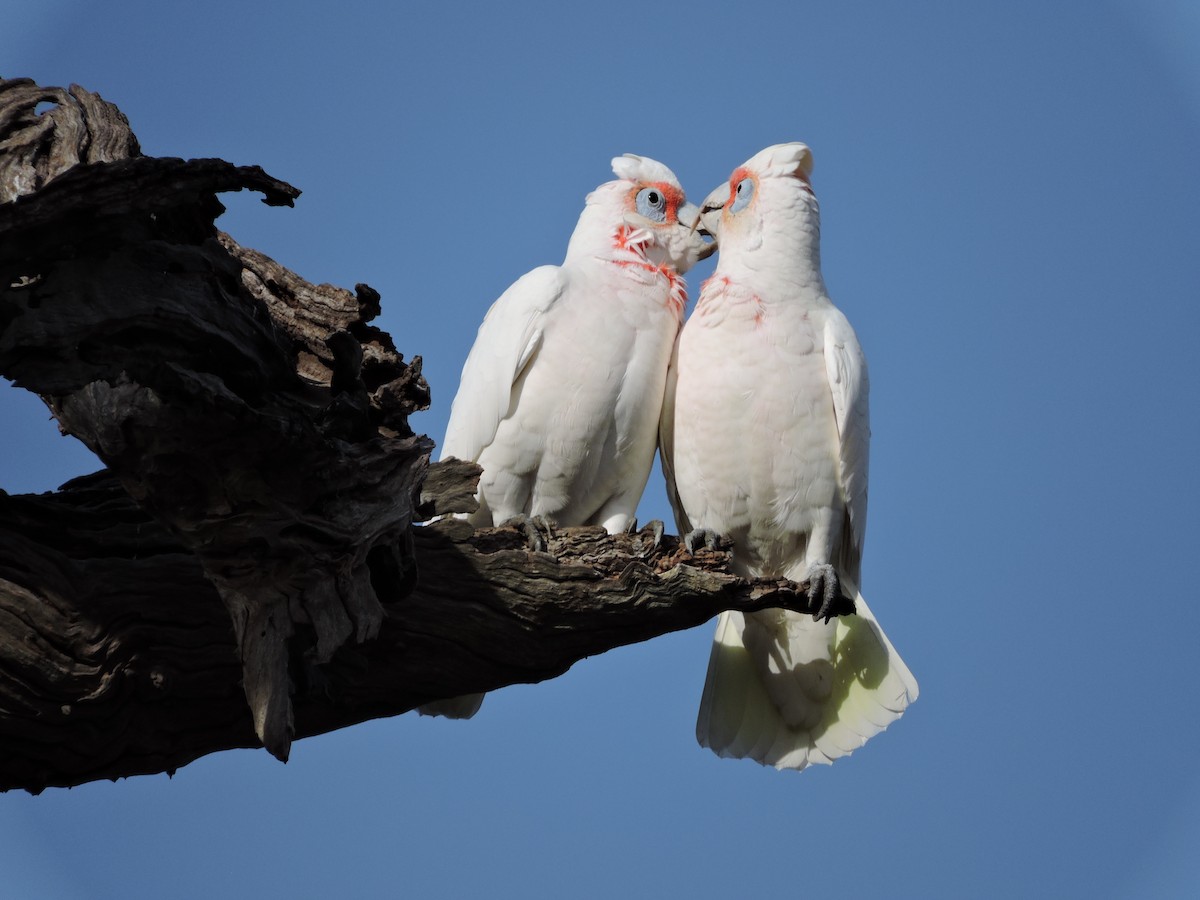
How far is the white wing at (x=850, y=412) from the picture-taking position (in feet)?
22.4

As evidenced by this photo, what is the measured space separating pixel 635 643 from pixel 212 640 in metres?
1.82

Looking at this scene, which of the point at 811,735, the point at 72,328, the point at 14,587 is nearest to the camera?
the point at 72,328

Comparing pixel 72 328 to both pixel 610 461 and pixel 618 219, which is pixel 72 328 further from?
pixel 618 219

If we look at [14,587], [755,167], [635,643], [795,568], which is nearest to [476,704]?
[635,643]

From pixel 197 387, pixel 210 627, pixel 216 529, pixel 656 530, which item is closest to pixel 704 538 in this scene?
pixel 656 530

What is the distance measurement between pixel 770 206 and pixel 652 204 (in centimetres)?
68

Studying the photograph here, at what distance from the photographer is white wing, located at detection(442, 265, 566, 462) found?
6.91 meters

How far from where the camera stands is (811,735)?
743cm

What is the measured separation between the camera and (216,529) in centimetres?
481

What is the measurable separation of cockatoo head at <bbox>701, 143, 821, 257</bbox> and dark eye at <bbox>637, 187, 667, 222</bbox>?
0.24 meters

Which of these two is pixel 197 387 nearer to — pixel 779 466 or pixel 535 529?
pixel 535 529

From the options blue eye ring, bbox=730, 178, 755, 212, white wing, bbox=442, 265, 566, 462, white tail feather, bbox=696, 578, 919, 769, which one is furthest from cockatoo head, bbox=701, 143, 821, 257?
white tail feather, bbox=696, 578, 919, 769

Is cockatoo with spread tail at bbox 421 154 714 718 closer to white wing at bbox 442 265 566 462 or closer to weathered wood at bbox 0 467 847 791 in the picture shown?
white wing at bbox 442 265 566 462

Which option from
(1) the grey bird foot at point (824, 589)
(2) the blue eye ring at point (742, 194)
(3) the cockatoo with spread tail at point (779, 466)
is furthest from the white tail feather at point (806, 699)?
(2) the blue eye ring at point (742, 194)
